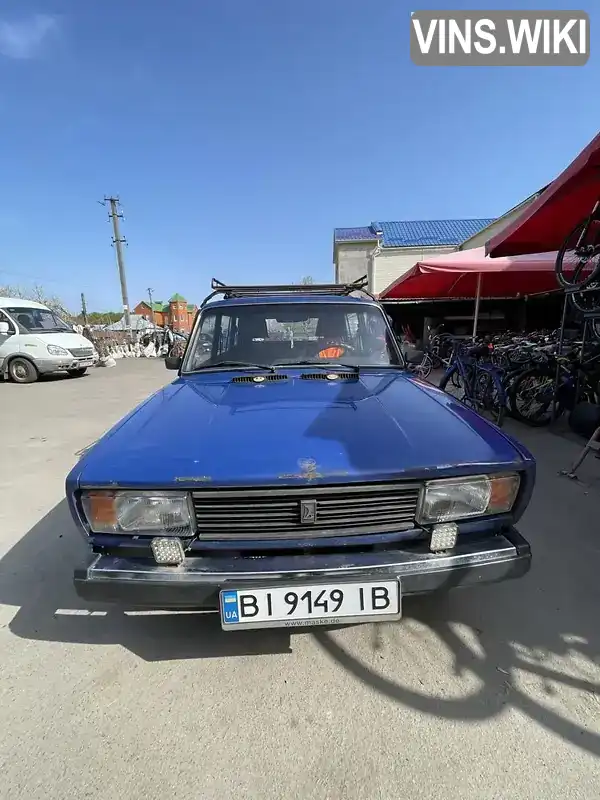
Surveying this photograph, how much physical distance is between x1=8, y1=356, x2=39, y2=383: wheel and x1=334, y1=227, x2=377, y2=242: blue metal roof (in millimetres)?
15138

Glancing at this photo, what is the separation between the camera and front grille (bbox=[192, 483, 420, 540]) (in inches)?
61.1

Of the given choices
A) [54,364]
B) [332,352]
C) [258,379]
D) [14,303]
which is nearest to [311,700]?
[258,379]

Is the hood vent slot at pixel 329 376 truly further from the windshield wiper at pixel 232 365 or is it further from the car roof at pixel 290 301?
the car roof at pixel 290 301

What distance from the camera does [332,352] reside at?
288cm

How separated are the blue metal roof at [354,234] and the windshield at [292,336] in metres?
19.2

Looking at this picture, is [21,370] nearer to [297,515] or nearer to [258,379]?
[258,379]

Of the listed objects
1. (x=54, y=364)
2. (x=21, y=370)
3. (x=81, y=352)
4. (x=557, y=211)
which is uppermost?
(x=557, y=211)

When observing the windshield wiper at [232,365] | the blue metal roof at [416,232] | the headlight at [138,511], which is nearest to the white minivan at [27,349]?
the windshield wiper at [232,365]

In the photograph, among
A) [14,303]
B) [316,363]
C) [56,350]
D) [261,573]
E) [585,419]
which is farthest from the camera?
[14,303]

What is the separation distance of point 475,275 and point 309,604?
9.86 meters

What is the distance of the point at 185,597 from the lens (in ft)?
5.00

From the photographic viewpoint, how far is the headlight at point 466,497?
5.27ft

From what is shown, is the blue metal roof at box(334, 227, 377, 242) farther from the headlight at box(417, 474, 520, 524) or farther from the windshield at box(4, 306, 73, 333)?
the headlight at box(417, 474, 520, 524)

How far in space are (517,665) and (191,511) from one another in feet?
5.11
